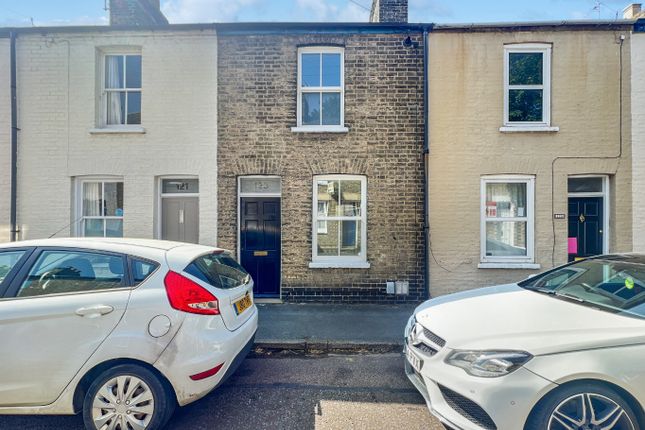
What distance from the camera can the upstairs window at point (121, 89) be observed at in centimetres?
778

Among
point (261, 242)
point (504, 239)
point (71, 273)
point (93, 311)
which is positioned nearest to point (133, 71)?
point (261, 242)

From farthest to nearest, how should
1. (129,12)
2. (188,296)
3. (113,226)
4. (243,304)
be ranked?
(129,12), (113,226), (243,304), (188,296)

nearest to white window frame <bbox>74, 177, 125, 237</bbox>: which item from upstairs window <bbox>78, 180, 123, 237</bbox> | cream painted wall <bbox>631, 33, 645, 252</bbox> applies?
upstairs window <bbox>78, 180, 123, 237</bbox>

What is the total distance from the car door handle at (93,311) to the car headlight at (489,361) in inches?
115

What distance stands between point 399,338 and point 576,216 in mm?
5100

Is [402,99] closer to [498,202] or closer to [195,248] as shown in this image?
[498,202]

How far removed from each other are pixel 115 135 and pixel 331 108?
4631 millimetres

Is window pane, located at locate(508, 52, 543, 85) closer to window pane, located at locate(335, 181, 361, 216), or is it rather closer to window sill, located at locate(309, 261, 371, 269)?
window pane, located at locate(335, 181, 361, 216)

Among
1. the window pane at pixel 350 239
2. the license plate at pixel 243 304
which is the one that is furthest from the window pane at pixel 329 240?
the license plate at pixel 243 304

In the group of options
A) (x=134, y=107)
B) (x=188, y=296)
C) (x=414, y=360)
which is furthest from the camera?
(x=134, y=107)

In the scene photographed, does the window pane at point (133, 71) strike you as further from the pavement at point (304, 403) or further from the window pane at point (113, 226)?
the pavement at point (304, 403)

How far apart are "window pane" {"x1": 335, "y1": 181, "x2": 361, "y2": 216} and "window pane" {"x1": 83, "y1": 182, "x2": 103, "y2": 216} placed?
5204 millimetres

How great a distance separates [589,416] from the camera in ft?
8.34

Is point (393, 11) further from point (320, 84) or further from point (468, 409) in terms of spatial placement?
point (468, 409)
